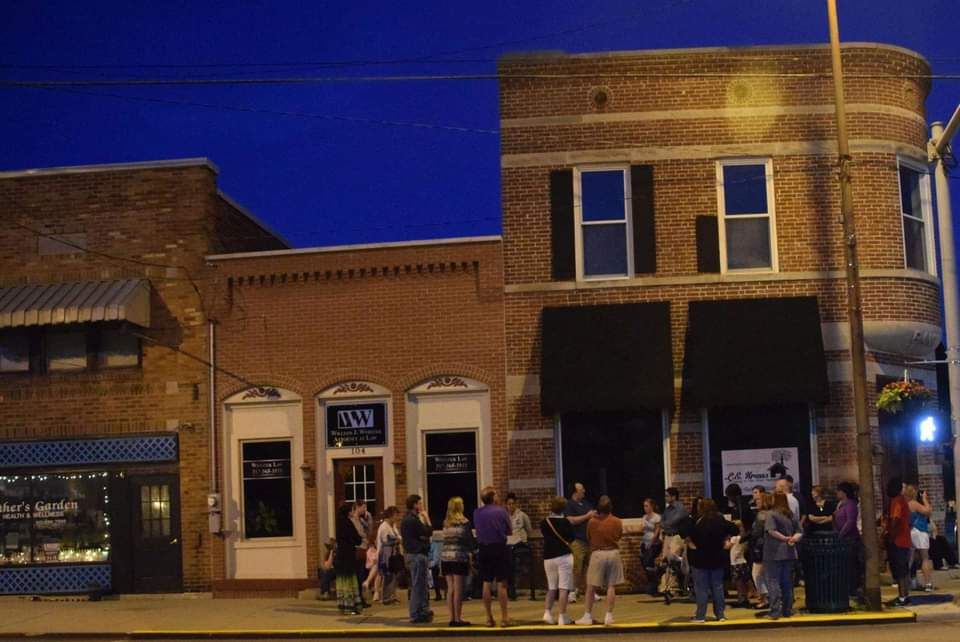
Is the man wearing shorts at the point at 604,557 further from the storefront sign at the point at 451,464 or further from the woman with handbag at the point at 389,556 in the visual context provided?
the storefront sign at the point at 451,464

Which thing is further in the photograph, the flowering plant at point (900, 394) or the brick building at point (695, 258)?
the brick building at point (695, 258)

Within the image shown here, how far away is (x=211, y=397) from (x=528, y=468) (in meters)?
5.95

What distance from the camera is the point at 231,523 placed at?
23.0 meters

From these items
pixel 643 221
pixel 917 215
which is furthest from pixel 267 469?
pixel 917 215

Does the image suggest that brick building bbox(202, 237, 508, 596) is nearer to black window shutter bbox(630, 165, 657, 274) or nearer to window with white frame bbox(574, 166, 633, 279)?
window with white frame bbox(574, 166, 633, 279)

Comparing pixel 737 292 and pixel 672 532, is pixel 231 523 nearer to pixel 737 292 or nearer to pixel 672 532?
pixel 672 532

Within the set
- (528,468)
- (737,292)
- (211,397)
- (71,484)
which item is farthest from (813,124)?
(71,484)

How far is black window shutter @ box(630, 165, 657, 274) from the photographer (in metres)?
22.0

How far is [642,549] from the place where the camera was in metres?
20.1

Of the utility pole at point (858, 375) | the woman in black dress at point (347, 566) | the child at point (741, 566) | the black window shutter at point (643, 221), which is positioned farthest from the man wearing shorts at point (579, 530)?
the black window shutter at point (643, 221)

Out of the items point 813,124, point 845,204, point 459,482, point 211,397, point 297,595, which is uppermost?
point 813,124

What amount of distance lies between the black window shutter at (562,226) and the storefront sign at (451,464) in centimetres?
351

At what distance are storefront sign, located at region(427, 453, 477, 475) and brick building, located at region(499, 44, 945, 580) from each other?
98cm

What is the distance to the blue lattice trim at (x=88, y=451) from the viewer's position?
910 inches
